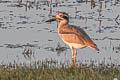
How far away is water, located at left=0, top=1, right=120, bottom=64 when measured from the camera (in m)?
13.0

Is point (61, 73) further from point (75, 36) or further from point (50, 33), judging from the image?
point (50, 33)

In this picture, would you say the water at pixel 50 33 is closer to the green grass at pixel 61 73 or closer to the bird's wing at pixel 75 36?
the bird's wing at pixel 75 36

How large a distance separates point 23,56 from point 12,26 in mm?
3785

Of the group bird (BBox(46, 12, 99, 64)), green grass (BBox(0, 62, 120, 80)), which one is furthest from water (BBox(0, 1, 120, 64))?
green grass (BBox(0, 62, 120, 80))

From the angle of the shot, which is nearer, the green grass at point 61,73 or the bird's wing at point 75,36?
the green grass at point 61,73

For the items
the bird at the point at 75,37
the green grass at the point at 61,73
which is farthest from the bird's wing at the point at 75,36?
the green grass at the point at 61,73

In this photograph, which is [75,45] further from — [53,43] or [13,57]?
[53,43]

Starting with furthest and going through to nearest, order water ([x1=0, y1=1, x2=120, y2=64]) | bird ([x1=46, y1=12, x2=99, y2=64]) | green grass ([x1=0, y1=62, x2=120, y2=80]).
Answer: water ([x1=0, y1=1, x2=120, y2=64])
bird ([x1=46, y1=12, x2=99, y2=64])
green grass ([x1=0, y1=62, x2=120, y2=80])

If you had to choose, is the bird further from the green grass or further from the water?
the water

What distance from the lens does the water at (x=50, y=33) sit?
1298 centimetres

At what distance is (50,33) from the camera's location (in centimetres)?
1571

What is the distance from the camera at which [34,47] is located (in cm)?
1401

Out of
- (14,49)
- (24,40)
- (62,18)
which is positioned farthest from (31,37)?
(62,18)

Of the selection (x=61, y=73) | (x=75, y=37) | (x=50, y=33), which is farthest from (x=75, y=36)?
(x=50, y=33)
